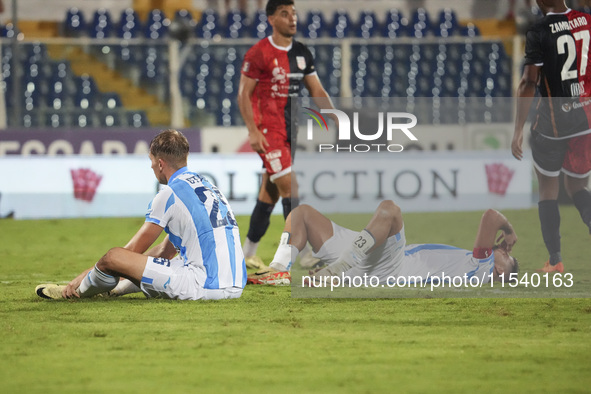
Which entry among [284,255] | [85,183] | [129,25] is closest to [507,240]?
[284,255]

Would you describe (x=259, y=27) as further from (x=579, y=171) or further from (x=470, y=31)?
(x=579, y=171)

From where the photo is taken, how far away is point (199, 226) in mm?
5531

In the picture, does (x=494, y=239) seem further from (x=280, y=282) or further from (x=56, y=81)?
(x=56, y=81)

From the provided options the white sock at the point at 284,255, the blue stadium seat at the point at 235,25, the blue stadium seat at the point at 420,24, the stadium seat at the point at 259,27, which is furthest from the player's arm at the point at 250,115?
the blue stadium seat at the point at 420,24

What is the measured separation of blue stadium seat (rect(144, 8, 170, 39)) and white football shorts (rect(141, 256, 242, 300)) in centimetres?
1154

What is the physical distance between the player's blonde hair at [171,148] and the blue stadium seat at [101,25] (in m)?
11.7

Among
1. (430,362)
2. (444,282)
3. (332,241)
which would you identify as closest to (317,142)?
(332,241)

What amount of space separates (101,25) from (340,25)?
4468mm

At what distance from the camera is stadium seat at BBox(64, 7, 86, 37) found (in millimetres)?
17078

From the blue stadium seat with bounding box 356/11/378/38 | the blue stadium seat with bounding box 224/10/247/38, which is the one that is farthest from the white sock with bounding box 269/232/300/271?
the blue stadium seat with bounding box 356/11/378/38

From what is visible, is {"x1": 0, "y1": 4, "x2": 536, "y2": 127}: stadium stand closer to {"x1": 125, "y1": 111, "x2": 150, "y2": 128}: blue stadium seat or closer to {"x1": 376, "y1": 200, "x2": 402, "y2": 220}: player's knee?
{"x1": 125, "y1": 111, "x2": 150, "y2": 128}: blue stadium seat

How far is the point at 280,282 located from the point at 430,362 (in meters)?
2.73

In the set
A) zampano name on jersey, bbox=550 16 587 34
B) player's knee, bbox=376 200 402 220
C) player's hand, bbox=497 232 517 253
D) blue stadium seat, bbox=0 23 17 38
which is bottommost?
player's hand, bbox=497 232 517 253

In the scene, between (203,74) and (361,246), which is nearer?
(361,246)
